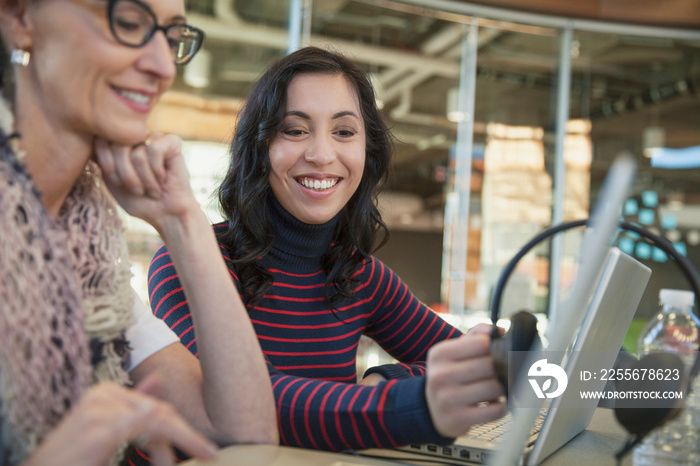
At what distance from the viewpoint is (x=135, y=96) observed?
0.77 metres

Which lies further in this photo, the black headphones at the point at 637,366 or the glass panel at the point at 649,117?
the glass panel at the point at 649,117

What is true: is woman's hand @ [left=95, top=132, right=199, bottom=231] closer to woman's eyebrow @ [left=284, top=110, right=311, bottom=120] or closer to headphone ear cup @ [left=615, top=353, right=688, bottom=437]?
woman's eyebrow @ [left=284, top=110, right=311, bottom=120]

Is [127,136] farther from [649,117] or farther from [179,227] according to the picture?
[649,117]

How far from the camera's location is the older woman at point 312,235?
129 cm

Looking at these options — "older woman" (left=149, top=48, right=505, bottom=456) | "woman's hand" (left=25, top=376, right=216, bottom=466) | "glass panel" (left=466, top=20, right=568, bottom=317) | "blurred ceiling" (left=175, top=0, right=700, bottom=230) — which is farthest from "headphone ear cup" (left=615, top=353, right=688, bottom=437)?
"glass panel" (left=466, top=20, right=568, bottom=317)

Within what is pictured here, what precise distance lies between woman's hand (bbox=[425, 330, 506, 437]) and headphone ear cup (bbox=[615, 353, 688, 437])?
204mm

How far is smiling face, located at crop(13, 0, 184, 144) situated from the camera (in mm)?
696

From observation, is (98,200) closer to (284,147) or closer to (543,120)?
(284,147)

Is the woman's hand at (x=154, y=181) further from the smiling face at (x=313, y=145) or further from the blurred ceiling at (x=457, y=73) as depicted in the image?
the blurred ceiling at (x=457, y=73)

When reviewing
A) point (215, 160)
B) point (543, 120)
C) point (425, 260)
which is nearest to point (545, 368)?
point (215, 160)

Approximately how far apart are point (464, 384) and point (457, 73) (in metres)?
4.73

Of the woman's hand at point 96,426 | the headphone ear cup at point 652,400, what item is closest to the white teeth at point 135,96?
the woman's hand at point 96,426

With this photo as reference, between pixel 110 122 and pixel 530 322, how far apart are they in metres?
0.61

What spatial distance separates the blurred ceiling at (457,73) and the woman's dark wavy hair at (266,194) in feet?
9.70
